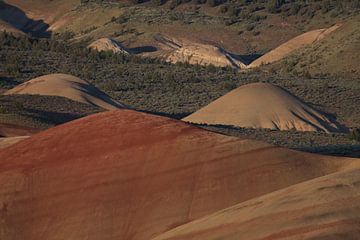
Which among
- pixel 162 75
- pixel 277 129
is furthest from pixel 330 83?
pixel 277 129

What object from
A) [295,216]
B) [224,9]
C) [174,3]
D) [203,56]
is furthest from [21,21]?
[295,216]

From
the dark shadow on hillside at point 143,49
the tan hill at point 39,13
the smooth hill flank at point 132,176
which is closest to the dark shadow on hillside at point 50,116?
the smooth hill flank at point 132,176

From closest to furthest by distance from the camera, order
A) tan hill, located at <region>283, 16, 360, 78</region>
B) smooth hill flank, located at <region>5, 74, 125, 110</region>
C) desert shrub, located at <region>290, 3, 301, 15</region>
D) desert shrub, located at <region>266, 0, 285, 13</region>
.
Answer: smooth hill flank, located at <region>5, 74, 125, 110</region>
tan hill, located at <region>283, 16, 360, 78</region>
desert shrub, located at <region>290, 3, 301, 15</region>
desert shrub, located at <region>266, 0, 285, 13</region>

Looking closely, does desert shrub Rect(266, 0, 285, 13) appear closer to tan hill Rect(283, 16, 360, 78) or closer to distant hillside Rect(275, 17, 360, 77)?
distant hillside Rect(275, 17, 360, 77)

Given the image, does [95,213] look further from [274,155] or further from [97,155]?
[274,155]

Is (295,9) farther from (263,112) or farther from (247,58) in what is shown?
(263,112)

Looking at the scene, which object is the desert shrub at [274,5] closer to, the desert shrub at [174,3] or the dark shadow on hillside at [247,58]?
the desert shrub at [174,3]

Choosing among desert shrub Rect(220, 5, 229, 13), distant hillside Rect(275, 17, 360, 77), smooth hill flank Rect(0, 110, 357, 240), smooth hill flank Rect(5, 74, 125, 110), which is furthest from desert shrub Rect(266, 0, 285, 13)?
smooth hill flank Rect(0, 110, 357, 240)
